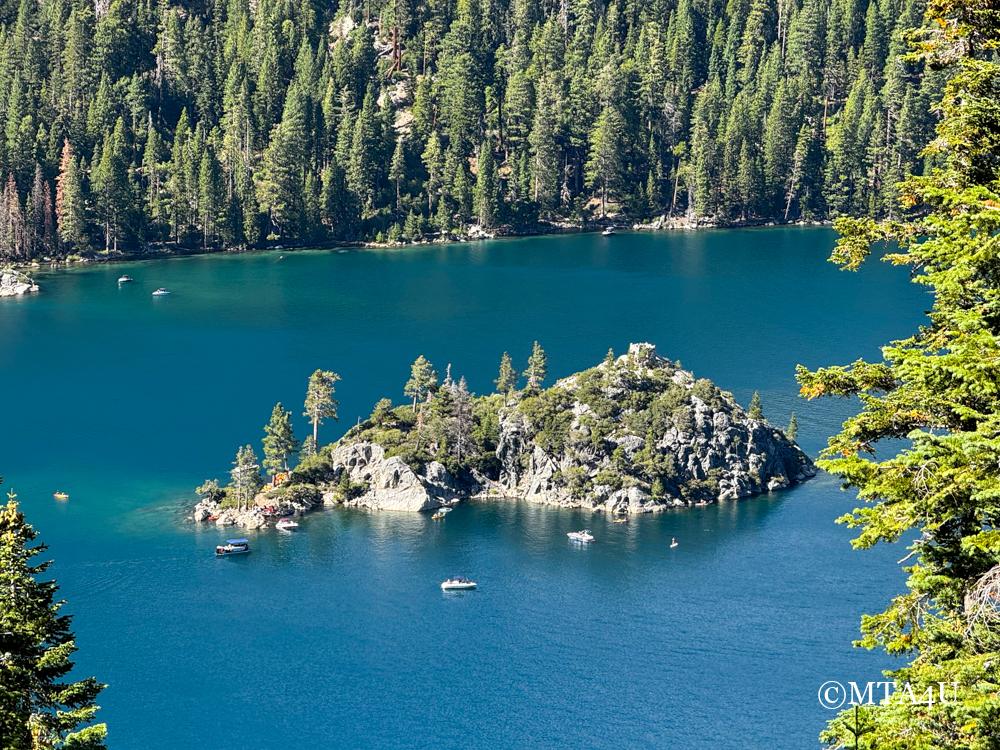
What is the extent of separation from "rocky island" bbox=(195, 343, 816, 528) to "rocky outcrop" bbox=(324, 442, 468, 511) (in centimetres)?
11

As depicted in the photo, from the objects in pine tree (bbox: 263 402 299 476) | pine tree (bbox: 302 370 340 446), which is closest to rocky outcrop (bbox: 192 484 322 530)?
pine tree (bbox: 263 402 299 476)

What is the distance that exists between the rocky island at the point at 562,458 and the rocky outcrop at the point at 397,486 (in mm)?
108

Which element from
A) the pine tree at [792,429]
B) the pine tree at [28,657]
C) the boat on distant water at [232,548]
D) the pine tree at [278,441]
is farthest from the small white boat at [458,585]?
the pine tree at [28,657]

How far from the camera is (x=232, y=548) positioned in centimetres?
10919

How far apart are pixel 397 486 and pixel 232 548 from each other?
18178 millimetres

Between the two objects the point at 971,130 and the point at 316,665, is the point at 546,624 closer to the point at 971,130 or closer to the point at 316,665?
the point at 316,665

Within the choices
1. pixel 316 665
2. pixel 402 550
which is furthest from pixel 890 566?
pixel 316 665

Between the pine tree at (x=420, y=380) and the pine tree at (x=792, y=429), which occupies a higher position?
the pine tree at (x=420, y=380)

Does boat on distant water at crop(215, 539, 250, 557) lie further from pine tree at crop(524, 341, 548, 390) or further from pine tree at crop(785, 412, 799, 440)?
pine tree at crop(785, 412, 799, 440)

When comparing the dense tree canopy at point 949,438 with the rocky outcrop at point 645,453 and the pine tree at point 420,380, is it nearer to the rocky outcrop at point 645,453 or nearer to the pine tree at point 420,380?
the rocky outcrop at point 645,453

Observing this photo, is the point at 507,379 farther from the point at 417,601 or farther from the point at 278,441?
the point at 417,601

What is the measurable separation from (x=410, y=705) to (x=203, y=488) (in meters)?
45.6

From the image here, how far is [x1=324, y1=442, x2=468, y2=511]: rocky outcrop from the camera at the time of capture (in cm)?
12056

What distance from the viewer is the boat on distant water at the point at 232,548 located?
108944 mm
